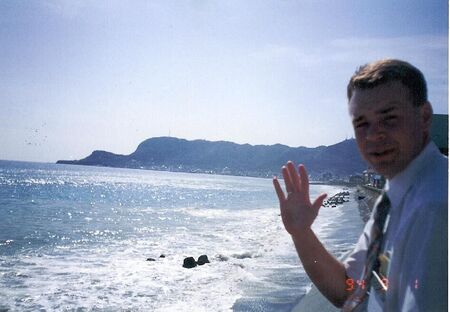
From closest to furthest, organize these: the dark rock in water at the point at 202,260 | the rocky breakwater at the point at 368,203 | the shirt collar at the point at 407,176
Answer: the shirt collar at the point at 407,176 → the dark rock in water at the point at 202,260 → the rocky breakwater at the point at 368,203

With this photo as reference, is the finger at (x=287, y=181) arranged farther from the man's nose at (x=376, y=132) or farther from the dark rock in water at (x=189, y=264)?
the dark rock in water at (x=189, y=264)

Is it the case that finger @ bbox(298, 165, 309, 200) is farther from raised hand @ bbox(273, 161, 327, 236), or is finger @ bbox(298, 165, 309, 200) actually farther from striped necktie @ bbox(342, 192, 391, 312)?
striped necktie @ bbox(342, 192, 391, 312)

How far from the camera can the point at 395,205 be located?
1.39 metres

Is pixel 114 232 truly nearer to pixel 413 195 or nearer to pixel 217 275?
pixel 217 275

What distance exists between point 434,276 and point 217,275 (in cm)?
1504

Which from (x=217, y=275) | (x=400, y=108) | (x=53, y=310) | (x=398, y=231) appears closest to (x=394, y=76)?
(x=400, y=108)

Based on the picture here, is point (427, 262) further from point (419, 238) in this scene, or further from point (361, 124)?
point (361, 124)

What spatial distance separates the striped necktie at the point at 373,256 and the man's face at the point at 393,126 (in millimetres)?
158

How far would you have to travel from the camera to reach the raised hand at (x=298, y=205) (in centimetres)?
184

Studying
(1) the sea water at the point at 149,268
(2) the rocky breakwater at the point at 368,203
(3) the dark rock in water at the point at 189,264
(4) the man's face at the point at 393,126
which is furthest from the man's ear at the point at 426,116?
(2) the rocky breakwater at the point at 368,203

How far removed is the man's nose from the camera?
142cm

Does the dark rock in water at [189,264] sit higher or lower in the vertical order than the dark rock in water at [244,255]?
higher

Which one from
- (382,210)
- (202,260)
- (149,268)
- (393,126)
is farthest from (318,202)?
(202,260)

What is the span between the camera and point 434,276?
1062 mm
